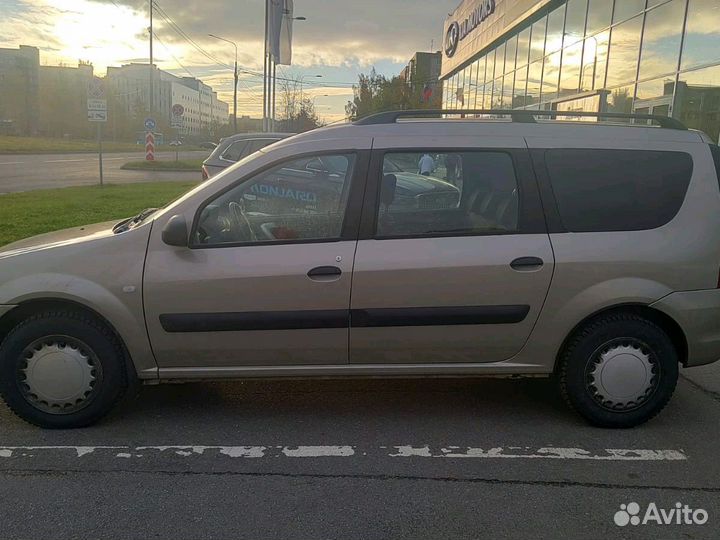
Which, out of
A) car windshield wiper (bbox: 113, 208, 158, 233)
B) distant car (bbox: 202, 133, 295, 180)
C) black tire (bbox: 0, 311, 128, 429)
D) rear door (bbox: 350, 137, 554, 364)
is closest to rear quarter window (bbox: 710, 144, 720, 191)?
rear door (bbox: 350, 137, 554, 364)

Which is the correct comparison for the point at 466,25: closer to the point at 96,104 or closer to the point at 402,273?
the point at 96,104

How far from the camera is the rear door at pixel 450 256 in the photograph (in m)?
3.26

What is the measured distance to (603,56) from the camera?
45.3 ft

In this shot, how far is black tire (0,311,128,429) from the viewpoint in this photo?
3283mm

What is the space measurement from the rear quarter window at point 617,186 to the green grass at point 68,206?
793 centimetres

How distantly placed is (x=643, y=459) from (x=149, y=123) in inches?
976

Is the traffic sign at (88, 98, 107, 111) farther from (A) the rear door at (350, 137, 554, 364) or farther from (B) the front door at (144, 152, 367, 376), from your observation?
(A) the rear door at (350, 137, 554, 364)

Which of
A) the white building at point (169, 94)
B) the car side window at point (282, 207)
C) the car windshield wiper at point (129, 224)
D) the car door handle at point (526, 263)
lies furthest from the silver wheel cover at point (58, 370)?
the white building at point (169, 94)

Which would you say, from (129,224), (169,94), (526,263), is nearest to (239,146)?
(129,224)

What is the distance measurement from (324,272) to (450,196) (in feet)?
2.90

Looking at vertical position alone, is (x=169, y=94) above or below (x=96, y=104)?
above

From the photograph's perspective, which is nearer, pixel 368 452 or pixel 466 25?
pixel 368 452

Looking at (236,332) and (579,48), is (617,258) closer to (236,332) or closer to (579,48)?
(236,332)

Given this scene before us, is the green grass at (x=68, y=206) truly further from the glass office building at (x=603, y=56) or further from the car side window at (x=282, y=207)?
the glass office building at (x=603, y=56)
